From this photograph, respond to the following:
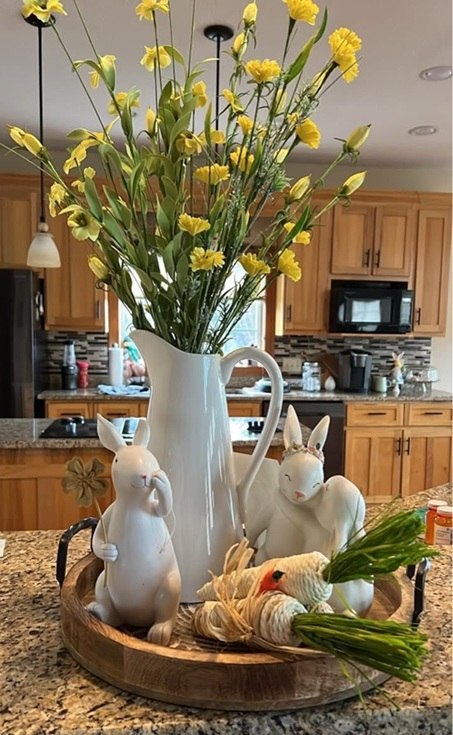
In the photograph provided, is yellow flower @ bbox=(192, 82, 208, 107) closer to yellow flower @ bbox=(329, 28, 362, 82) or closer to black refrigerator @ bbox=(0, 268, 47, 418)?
yellow flower @ bbox=(329, 28, 362, 82)

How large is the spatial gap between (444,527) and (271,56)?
2390 mm

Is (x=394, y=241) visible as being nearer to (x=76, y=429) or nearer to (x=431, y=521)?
(x=76, y=429)

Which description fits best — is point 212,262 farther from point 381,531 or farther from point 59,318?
point 59,318

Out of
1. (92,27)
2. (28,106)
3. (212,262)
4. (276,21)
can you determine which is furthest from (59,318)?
(212,262)

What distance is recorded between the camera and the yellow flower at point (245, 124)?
73 cm

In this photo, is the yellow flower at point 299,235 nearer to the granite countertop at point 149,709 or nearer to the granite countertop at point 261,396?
the granite countertop at point 149,709

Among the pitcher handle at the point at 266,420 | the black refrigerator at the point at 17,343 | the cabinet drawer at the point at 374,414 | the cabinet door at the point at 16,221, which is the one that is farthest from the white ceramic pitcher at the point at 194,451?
the cabinet door at the point at 16,221

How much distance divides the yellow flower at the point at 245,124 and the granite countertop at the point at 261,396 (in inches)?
114

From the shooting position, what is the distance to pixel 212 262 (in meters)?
0.69

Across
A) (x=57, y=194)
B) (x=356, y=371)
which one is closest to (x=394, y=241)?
(x=356, y=371)

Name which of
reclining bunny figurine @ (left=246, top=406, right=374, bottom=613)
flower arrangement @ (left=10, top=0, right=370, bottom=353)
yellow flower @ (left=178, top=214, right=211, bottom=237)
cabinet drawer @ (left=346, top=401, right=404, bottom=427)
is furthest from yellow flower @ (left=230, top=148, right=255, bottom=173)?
cabinet drawer @ (left=346, top=401, right=404, bottom=427)

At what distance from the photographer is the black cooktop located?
7.67ft

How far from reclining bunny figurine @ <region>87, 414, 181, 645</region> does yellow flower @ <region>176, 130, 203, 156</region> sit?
0.41m

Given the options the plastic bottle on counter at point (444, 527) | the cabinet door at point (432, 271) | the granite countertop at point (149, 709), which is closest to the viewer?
the granite countertop at point (149, 709)
